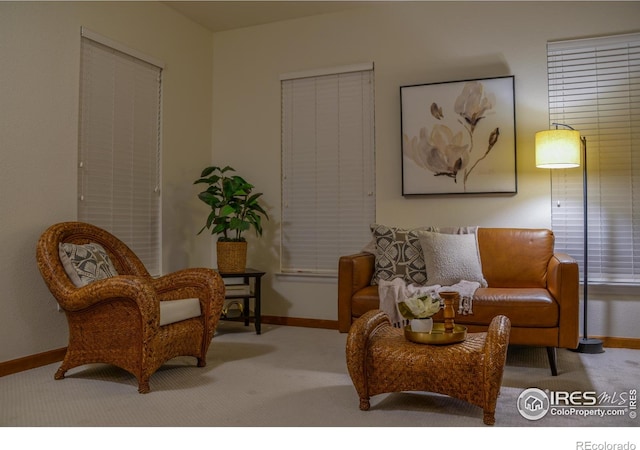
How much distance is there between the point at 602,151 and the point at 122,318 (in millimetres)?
3623

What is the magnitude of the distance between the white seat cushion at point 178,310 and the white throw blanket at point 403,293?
1198 millimetres

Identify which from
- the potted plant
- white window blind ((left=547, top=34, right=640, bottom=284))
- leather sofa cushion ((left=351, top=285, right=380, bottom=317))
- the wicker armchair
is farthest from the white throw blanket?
the potted plant

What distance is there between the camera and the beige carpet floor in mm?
2463

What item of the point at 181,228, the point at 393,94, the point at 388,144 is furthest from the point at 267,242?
the point at 393,94

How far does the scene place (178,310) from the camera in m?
3.22

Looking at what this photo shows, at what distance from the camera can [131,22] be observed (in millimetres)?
4383

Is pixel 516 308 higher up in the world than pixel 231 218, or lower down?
lower down

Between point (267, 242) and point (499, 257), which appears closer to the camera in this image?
point (499, 257)

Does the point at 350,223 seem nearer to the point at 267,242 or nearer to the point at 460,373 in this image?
the point at 267,242

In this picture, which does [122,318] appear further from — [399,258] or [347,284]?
[399,258]

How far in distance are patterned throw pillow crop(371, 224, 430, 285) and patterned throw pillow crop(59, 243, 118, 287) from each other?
1.85m

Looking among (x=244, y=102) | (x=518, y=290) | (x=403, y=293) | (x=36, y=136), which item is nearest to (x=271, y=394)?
(x=403, y=293)

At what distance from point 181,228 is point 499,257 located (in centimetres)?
279

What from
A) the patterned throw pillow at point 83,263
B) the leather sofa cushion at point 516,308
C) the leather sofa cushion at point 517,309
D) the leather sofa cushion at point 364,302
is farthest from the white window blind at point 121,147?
the leather sofa cushion at point 517,309
